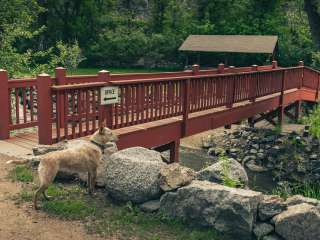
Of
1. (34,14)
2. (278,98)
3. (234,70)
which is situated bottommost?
(278,98)

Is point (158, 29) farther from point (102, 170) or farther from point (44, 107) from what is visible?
point (102, 170)

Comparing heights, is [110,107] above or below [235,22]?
below

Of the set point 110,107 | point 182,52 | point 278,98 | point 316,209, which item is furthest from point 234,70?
point 182,52

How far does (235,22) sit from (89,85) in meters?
37.6

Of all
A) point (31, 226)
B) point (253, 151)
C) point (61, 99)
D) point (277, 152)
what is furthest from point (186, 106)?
point (253, 151)

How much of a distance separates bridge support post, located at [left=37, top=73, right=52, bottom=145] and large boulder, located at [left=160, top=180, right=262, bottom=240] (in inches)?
108

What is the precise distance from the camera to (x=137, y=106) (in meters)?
8.66

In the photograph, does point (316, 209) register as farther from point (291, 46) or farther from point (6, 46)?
point (291, 46)

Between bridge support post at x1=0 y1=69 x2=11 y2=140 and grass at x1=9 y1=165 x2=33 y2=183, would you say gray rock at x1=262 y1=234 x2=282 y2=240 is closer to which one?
grass at x1=9 y1=165 x2=33 y2=183

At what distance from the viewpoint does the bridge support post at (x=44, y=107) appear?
23.1 ft

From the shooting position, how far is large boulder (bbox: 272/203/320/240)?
16.0 ft

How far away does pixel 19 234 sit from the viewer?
4.84 meters

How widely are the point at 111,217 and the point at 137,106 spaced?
3.62 m

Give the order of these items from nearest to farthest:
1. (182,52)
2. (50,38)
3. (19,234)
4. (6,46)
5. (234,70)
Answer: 1. (19,234)
2. (6,46)
3. (234,70)
4. (182,52)
5. (50,38)
